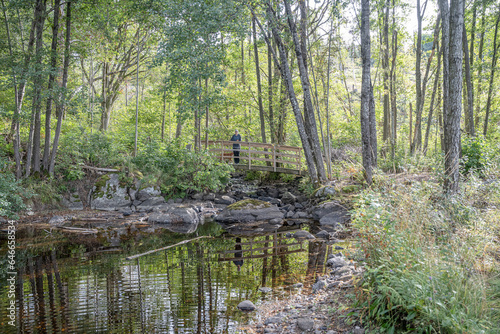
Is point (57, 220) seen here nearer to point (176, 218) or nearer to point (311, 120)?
point (176, 218)

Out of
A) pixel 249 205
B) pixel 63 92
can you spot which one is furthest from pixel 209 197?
pixel 63 92

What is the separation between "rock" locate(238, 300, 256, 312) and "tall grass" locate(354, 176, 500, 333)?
147 cm

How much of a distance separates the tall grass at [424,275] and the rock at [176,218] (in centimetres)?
790

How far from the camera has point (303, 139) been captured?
1265cm

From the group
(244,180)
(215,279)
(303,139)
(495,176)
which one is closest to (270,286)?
(215,279)

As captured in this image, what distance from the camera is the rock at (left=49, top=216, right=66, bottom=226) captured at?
411 inches

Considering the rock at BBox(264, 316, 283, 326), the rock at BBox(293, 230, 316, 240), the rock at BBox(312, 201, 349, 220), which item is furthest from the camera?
the rock at BBox(312, 201, 349, 220)

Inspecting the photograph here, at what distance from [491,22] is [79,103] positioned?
17.6 metres

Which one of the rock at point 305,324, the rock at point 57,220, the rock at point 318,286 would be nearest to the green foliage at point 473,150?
the rock at point 318,286

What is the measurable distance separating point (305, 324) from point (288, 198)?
425 inches

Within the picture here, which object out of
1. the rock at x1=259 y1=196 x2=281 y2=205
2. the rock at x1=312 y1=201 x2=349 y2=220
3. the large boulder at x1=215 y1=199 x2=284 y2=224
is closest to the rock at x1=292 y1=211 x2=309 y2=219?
the rock at x1=312 y1=201 x2=349 y2=220

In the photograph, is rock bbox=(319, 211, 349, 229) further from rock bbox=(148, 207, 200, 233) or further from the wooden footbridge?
the wooden footbridge

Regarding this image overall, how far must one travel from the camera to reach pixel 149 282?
5398mm

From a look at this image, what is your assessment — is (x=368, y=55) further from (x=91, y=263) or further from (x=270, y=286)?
(x=91, y=263)
